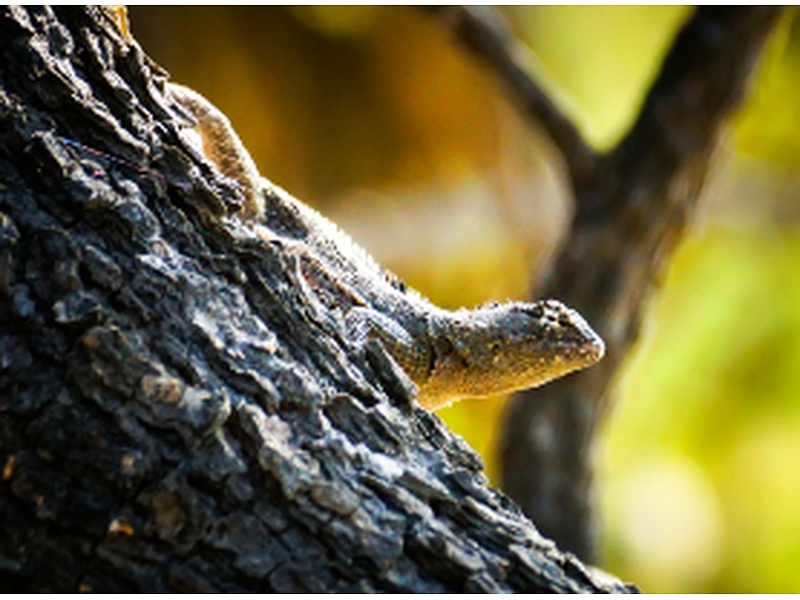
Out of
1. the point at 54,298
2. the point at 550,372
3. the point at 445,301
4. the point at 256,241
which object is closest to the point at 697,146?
the point at 550,372

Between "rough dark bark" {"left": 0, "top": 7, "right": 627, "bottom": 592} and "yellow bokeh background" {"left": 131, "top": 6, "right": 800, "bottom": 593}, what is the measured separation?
6459 millimetres

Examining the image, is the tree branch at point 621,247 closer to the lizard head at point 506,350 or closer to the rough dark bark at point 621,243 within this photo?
the rough dark bark at point 621,243

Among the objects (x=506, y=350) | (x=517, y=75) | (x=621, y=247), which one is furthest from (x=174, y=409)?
(x=517, y=75)

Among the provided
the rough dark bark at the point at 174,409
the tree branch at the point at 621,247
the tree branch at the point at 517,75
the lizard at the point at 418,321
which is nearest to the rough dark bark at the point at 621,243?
the tree branch at the point at 621,247

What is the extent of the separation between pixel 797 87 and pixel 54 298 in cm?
970

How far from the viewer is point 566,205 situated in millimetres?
8672

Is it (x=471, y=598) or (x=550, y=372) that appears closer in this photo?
(x=471, y=598)

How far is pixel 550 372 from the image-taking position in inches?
110

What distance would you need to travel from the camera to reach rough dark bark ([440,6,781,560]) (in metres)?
4.77

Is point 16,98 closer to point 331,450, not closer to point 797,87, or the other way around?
point 331,450

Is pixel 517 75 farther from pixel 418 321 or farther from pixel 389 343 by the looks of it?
pixel 389 343

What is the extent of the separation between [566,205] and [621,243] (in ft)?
12.7

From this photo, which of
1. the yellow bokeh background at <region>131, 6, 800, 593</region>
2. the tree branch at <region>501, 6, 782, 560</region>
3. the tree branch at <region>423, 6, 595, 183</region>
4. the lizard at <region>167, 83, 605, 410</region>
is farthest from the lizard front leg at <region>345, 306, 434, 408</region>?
the yellow bokeh background at <region>131, 6, 800, 593</region>

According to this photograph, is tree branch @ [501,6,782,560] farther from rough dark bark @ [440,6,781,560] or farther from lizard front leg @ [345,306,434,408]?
lizard front leg @ [345,306,434,408]
